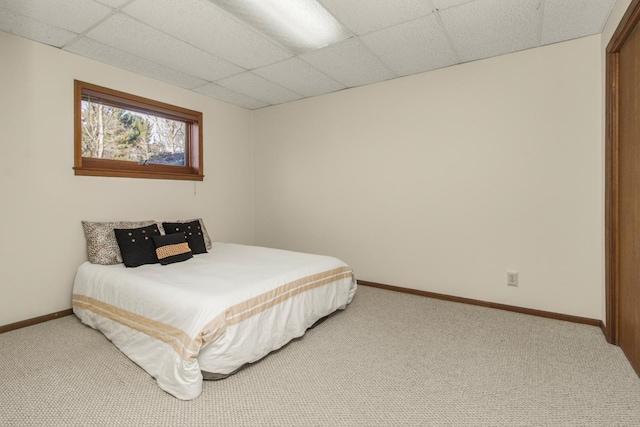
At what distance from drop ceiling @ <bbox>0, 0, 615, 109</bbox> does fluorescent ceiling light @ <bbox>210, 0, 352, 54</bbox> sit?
0.07 meters

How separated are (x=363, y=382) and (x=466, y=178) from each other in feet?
7.38

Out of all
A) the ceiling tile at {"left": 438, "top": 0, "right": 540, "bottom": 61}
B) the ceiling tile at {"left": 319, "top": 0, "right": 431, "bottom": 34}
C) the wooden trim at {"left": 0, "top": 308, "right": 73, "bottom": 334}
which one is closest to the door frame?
the ceiling tile at {"left": 438, "top": 0, "right": 540, "bottom": 61}

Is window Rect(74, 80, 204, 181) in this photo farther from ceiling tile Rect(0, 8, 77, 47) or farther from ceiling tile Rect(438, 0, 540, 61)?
ceiling tile Rect(438, 0, 540, 61)

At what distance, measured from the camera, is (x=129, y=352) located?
7.21ft

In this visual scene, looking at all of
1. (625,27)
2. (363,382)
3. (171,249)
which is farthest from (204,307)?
(625,27)

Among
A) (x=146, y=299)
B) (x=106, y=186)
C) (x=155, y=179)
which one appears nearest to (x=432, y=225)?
(x=146, y=299)

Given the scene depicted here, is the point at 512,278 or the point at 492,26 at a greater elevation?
the point at 492,26

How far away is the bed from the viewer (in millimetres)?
1872

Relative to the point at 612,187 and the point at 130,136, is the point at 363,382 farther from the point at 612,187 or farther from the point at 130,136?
the point at 130,136

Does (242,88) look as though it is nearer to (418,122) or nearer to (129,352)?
(418,122)

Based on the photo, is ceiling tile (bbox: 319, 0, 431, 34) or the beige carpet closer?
the beige carpet

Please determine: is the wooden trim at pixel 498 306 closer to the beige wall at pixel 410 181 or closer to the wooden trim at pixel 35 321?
the beige wall at pixel 410 181

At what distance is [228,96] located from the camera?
4230mm

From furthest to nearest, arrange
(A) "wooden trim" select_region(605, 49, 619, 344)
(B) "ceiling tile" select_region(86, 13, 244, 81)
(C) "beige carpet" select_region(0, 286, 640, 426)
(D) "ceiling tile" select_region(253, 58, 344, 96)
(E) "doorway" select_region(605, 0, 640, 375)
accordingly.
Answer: (D) "ceiling tile" select_region(253, 58, 344, 96), (B) "ceiling tile" select_region(86, 13, 244, 81), (A) "wooden trim" select_region(605, 49, 619, 344), (E) "doorway" select_region(605, 0, 640, 375), (C) "beige carpet" select_region(0, 286, 640, 426)
